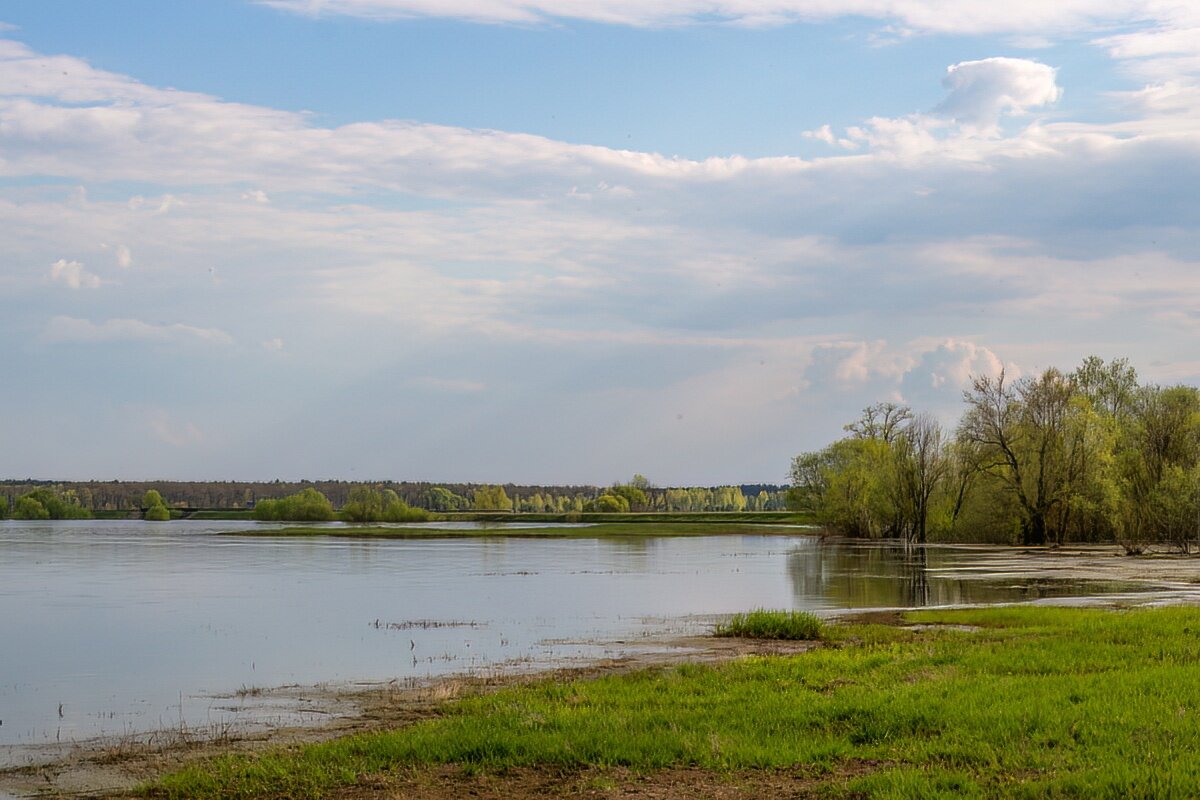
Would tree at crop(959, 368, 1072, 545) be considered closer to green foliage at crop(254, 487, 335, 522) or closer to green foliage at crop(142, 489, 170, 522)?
green foliage at crop(254, 487, 335, 522)

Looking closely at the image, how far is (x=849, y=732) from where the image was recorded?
1245cm

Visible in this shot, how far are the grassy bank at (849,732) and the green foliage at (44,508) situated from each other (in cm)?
17857

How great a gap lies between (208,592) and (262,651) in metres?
19.1

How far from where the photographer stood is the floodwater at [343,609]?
20.4m

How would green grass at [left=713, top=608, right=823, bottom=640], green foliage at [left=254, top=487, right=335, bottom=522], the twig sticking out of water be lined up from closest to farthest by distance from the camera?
green grass at [left=713, top=608, right=823, bottom=640] → the twig sticking out of water → green foliage at [left=254, top=487, right=335, bottom=522]

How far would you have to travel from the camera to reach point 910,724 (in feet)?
41.4

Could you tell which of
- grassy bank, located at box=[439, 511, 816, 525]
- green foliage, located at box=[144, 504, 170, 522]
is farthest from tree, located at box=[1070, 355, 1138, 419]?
green foliage, located at box=[144, 504, 170, 522]

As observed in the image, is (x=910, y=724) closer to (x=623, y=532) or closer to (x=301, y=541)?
A: (x=301, y=541)

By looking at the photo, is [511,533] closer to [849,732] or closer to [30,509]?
[30,509]

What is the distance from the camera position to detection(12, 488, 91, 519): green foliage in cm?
17325

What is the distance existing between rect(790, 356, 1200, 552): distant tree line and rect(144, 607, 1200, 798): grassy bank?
195ft

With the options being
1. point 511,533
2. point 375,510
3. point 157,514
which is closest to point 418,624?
point 511,533

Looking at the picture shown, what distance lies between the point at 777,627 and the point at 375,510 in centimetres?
13533

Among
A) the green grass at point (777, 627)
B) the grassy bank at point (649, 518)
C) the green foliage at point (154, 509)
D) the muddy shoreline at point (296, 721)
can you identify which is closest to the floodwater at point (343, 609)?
the muddy shoreline at point (296, 721)
